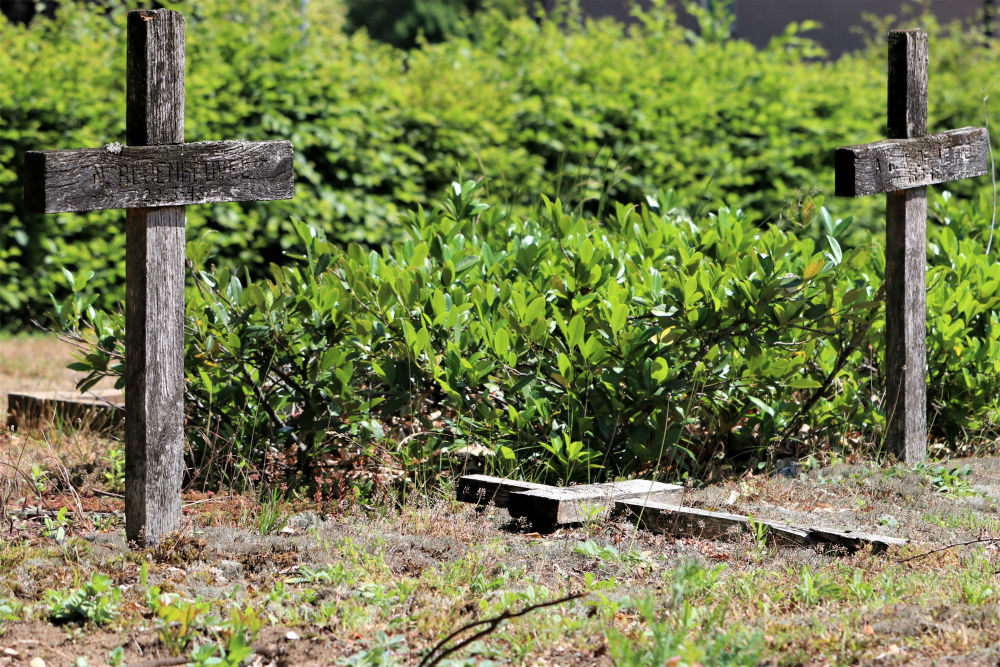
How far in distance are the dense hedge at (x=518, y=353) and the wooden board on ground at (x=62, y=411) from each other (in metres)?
0.79

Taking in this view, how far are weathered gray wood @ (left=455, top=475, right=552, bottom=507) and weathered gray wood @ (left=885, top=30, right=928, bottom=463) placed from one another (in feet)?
5.95

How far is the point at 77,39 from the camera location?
9578mm

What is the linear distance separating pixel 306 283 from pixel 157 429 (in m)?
1.27

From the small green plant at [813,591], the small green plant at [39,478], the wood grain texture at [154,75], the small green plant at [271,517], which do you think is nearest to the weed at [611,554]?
the small green plant at [813,591]

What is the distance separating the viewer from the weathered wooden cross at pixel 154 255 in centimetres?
363

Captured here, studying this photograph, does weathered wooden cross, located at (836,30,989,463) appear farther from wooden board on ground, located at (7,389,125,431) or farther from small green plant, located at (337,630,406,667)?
wooden board on ground, located at (7,389,125,431)

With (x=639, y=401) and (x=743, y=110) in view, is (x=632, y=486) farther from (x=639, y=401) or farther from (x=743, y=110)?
(x=743, y=110)

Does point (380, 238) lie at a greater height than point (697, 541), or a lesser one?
greater

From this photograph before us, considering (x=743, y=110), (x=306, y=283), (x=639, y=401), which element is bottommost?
(x=639, y=401)

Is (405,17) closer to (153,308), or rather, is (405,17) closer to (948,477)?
(948,477)

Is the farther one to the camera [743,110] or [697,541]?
[743,110]

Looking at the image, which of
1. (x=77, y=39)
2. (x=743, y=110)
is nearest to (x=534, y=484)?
(x=743, y=110)

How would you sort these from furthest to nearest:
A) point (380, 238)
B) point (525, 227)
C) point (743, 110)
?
1. point (743, 110)
2. point (380, 238)
3. point (525, 227)

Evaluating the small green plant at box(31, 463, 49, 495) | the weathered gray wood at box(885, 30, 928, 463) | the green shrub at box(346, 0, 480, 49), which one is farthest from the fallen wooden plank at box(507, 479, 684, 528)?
the green shrub at box(346, 0, 480, 49)
